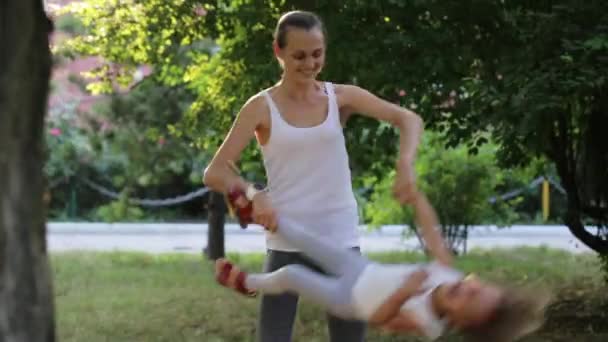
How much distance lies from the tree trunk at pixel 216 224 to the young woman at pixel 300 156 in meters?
9.18

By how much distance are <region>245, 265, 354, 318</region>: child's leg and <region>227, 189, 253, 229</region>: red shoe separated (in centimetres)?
20

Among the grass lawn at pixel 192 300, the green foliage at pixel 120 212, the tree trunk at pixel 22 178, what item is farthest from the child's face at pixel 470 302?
the green foliage at pixel 120 212

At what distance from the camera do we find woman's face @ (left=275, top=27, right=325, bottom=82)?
3.51 metres

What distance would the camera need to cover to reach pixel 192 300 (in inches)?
356

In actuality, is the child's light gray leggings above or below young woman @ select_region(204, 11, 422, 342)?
below

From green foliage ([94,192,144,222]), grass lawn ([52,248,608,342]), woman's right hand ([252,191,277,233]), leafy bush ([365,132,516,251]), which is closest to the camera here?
woman's right hand ([252,191,277,233])

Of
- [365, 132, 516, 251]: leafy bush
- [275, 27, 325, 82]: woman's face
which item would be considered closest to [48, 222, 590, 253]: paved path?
[365, 132, 516, 251]: leafy bush

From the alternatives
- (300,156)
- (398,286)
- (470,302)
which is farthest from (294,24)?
(470,302)

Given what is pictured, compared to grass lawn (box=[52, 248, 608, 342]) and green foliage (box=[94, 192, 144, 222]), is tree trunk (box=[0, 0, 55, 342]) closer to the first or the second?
grass lawn (box=[52, 248, 608, 342])

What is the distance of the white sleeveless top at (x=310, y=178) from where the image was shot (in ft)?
11.5

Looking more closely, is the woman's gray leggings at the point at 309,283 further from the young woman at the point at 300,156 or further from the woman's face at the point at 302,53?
the woman's face at the point at 302,53

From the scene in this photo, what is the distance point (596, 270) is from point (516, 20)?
18.4 feet

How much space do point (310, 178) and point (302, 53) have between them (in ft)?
1.37

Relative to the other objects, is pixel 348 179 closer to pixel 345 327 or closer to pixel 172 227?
pixel 345 327
